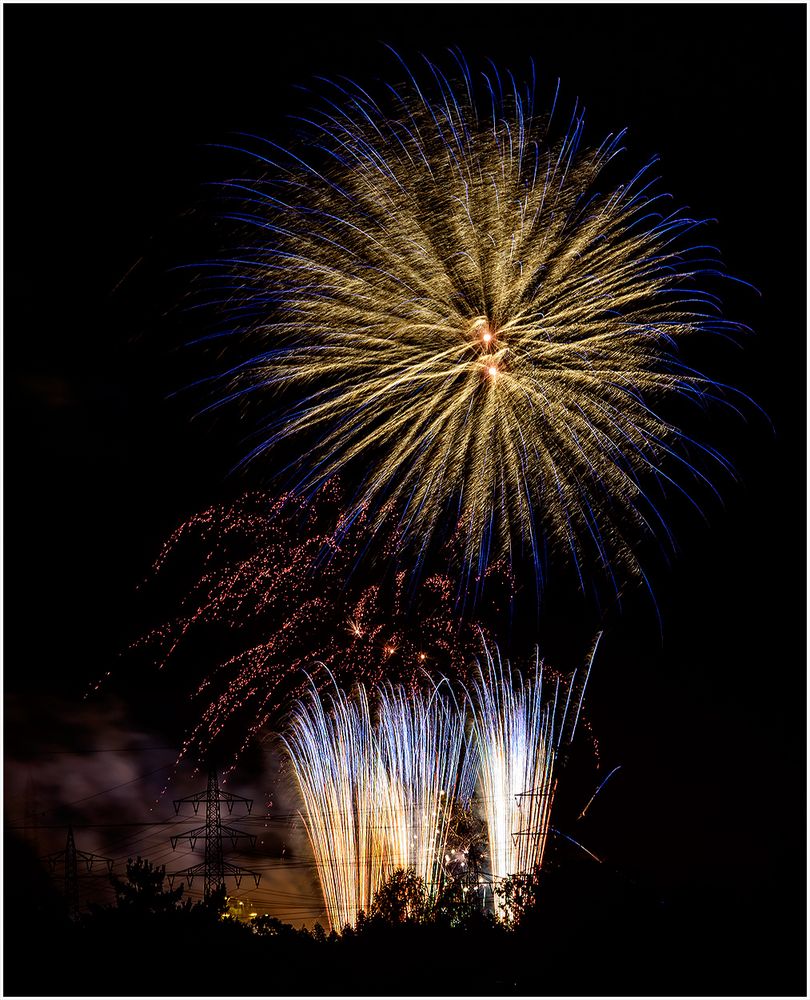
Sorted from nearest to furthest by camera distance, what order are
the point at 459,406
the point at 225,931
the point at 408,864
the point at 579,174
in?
the point at 579,174 < the point at 459,406 < the point at 225,931 < the point at 408,864

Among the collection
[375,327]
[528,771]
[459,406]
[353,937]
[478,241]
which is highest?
[478,241]

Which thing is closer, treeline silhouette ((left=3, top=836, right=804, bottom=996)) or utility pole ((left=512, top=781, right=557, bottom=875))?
treeline silhouette ((left=3, top=836, right=804, bottom=996))

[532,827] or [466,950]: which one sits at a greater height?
[532,827]

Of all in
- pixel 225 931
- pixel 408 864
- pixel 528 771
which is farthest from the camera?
pixel 408 864

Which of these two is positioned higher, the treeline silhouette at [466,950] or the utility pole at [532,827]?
the utility pole at [532,827]

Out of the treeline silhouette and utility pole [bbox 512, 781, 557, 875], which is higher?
utility pole [bbox 512, 781, 557, 875]

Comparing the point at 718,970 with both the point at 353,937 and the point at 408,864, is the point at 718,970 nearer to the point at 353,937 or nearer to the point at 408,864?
the point at 353,937

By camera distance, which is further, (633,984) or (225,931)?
(225,931)

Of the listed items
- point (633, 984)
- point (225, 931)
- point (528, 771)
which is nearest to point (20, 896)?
point (225, 931)
